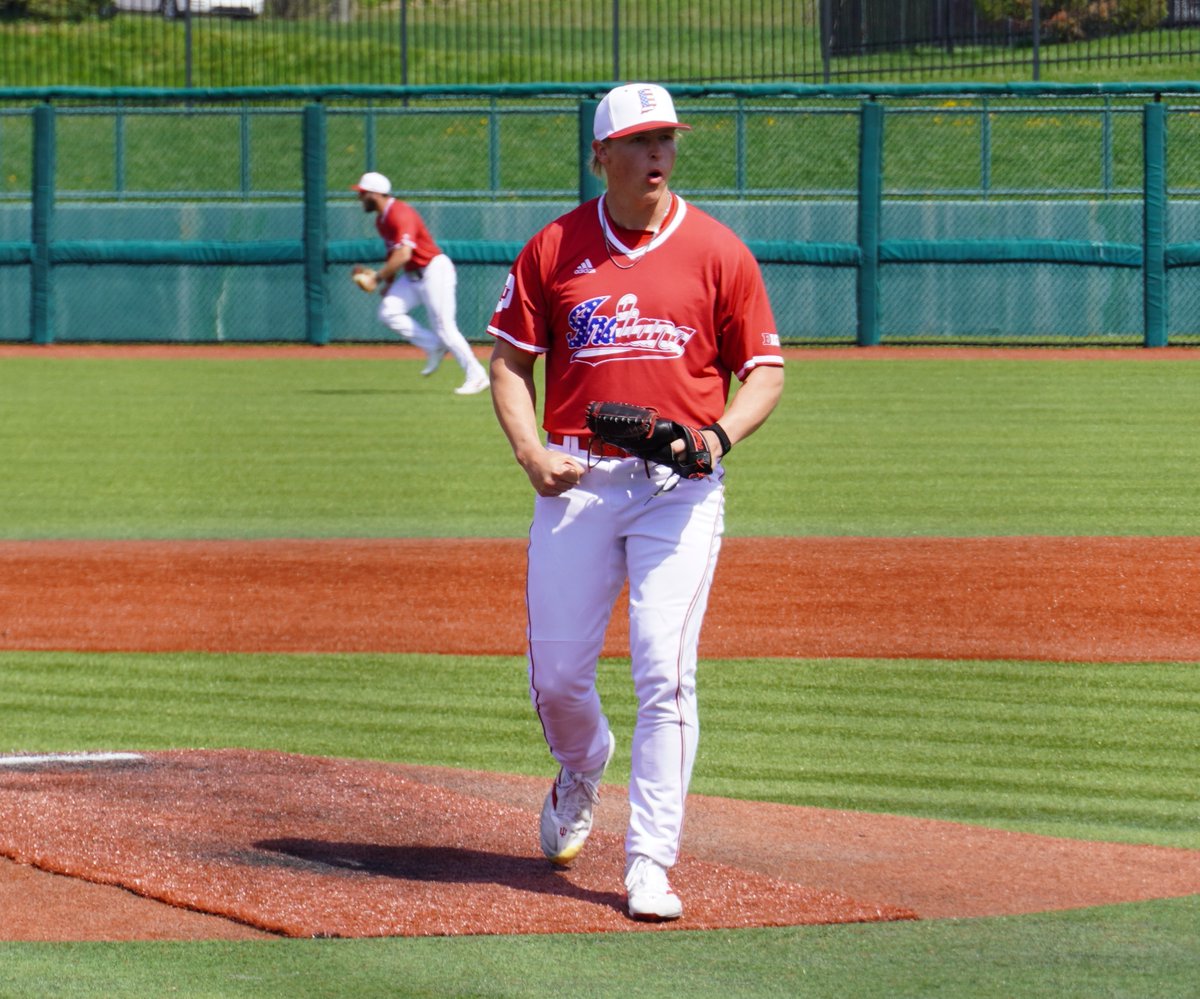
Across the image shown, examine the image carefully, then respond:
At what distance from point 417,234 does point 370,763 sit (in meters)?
12.0

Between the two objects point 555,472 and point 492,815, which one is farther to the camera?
point 492,815

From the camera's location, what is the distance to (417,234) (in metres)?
17.8

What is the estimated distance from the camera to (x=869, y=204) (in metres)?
22.3

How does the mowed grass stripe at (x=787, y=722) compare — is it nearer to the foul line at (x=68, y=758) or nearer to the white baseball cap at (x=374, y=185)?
the foul line at (x=68, y=758)

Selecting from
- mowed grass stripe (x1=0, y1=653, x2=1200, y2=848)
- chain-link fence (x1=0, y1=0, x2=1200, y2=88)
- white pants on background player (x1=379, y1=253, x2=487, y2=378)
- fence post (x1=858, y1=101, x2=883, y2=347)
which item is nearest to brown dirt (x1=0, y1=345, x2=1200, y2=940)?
mowed grass stripe (x1=0, y1=653, x2=1200, y2=848)

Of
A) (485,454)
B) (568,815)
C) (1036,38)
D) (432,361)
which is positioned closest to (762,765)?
(568,815)

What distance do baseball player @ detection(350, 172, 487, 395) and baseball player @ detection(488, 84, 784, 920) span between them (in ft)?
42.8

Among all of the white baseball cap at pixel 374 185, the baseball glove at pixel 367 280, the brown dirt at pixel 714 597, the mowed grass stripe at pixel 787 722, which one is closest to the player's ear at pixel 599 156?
the mowed grass stripe at pixel 787 722

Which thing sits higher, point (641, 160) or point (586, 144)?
point (586, 144)

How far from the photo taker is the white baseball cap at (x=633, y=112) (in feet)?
14.8

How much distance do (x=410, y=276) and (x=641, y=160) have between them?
13.7 meters

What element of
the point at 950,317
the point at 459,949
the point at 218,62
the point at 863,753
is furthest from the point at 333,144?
the point at 459,949

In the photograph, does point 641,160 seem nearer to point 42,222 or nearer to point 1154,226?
point 1154,226

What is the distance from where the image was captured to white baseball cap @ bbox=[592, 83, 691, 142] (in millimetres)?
4496
